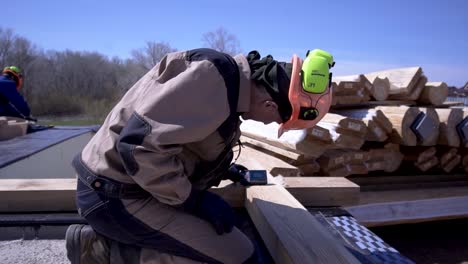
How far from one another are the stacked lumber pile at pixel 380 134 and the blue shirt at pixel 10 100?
5.27m

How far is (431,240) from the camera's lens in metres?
5.27

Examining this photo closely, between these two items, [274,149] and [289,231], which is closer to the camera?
[289,231]

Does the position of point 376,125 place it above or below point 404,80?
below

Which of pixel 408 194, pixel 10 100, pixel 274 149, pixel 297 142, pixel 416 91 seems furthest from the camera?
pixel 10 100

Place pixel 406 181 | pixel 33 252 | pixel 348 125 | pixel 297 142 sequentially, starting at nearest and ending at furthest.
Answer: pixel 33 252
pixel 297 142
pixel 348 125
pixel 406 181

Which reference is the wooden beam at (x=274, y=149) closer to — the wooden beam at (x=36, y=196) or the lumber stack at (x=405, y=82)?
the lumber stack at (x=405, y=82)

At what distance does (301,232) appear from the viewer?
179 centimetres

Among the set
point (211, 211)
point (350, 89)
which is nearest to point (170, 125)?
point (211, 211)

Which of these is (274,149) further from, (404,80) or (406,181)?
(404,80)

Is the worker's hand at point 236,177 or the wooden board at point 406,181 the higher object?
the worker's hand at point 236,177

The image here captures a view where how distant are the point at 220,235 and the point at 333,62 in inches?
43.7

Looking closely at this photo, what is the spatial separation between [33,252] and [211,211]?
3.88 ft

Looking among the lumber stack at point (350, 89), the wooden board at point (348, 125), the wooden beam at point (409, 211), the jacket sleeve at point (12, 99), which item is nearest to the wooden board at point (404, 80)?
the lumber stack at point (350, 89)

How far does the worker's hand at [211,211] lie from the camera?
5.48 ft
